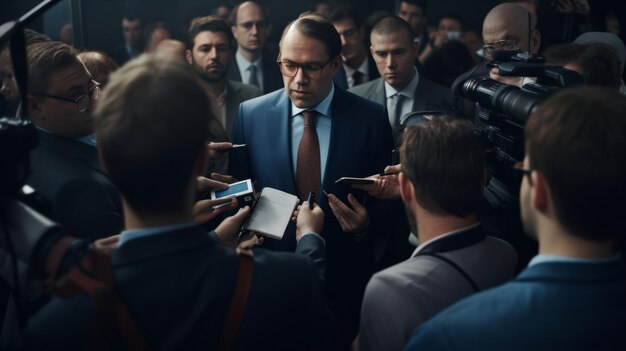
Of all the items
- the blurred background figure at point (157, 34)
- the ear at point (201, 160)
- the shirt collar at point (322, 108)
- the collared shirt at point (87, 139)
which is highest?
the ear at point (201, 160)

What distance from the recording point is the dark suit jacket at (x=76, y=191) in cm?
199

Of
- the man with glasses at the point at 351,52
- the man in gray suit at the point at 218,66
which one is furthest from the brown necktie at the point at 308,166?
the man with glasses at the point at 351,52

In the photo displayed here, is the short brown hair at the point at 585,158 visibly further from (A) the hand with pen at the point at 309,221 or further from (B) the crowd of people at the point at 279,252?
(A) the hand with pen at the point at 309,221

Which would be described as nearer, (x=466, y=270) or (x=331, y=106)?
(x=466, y=270)

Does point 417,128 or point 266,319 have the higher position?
point 417,128

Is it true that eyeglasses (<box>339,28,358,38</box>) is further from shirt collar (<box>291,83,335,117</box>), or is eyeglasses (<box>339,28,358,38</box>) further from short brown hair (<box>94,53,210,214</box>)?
short brown hair (<box>94,53,210,214</box>)

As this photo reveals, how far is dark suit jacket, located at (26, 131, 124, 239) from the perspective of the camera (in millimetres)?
1986

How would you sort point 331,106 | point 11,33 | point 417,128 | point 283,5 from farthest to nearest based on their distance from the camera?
point 283,5, point 331,106, point 417,128, point 11,33

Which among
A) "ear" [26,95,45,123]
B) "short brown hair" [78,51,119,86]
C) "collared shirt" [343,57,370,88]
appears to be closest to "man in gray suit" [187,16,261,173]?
"collared shirt" [343,57,370,88]

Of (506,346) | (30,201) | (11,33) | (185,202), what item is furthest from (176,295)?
(11,33)

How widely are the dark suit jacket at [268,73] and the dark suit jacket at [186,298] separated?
424 centimetres

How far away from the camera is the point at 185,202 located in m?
1.39

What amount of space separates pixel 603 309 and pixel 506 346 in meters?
0.18

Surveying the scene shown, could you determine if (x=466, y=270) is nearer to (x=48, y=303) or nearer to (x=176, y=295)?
(x=176, y=295)
